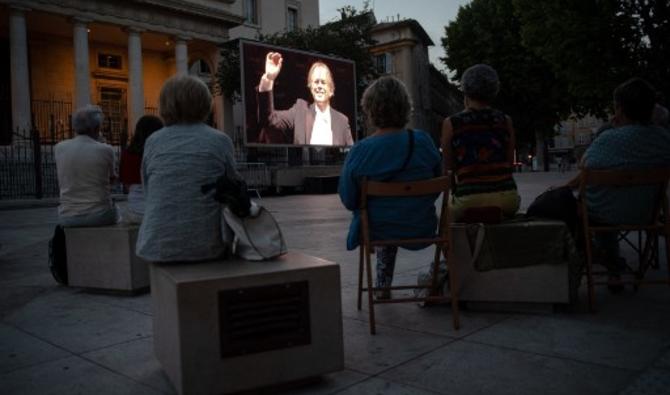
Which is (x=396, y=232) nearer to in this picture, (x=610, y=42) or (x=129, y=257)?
(x=129, y=257)

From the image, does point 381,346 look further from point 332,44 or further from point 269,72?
point 332,44

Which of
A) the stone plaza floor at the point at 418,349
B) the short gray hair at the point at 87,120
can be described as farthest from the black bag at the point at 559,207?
the short gray hair at the point at 87,120

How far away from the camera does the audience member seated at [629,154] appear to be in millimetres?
4016

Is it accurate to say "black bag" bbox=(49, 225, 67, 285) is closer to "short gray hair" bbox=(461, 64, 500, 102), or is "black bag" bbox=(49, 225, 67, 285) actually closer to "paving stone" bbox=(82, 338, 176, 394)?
"paving stone" bbox=(82, 338, 176, 394)

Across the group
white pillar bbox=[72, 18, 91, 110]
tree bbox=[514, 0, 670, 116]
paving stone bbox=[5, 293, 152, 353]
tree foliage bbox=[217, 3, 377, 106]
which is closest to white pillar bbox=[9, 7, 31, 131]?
white pillar bbox=[72, 18, 91, 110]

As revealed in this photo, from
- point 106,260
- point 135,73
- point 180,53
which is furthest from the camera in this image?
point 180,53

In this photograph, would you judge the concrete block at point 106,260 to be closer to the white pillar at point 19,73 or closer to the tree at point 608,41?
the tree at point 608,41

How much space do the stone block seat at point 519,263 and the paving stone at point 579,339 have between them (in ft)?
0.59

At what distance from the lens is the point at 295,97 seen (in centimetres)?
2142

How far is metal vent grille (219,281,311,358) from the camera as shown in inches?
Result: 96.8

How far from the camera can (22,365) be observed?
3.01 m

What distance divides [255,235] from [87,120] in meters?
2.99

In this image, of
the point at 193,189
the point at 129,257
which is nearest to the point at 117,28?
the point at 129,257

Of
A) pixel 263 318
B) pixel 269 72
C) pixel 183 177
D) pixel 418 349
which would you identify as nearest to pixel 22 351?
pixel 183 177
